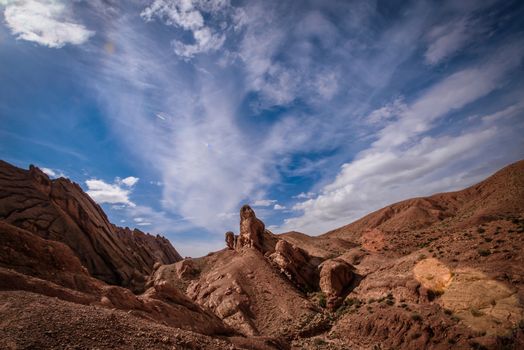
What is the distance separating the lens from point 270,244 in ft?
173

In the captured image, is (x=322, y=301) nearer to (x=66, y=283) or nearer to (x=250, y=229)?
(x=250, y=229)

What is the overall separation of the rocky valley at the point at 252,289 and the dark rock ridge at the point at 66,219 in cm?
21

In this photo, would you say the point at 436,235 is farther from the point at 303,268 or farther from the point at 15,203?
the point at 15,203

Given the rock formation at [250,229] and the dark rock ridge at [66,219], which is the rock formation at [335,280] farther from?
the dark rock ridge at [66,219]

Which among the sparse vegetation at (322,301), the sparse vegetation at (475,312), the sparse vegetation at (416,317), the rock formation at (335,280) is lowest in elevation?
the sparse vegetation at (416,317)

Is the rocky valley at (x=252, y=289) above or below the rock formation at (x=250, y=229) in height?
below

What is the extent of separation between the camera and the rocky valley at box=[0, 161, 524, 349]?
500 inches

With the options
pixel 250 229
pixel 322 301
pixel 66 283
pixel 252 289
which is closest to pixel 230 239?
pixel 250 229

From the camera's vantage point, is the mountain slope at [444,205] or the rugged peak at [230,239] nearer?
the rugged peak at [230,239]

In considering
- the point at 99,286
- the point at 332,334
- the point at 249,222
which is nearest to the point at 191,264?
the point at 249,222

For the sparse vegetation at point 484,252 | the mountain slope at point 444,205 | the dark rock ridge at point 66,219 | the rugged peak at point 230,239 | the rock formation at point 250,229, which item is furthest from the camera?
the mountain slope at point 444,205

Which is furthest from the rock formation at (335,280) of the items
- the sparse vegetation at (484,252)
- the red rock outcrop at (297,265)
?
the sparse vegetation at (484,252)

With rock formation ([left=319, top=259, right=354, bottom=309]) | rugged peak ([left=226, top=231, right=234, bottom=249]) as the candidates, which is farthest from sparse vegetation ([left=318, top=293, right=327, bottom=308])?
rugged peak ([left=226, top=231, right=234, bottom=249])

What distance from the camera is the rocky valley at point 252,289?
41.6 ft
